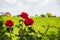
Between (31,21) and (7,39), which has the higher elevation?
(31,21)

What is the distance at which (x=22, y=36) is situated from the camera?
5137mm

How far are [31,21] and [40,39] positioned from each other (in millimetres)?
443

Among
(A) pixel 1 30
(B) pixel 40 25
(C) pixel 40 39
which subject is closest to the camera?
(C) pixel 40 39

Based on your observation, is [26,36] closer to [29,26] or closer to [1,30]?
[29,26]

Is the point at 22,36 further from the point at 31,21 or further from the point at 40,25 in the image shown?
the point at 40,25

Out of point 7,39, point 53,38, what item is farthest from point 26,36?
point 53,38

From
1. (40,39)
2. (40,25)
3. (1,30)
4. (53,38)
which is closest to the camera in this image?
(40,39)

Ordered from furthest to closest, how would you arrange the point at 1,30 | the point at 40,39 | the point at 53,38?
the point at 53,38, the point at 1,30, the point at 40,39

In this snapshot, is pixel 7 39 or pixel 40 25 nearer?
pixel 7 39

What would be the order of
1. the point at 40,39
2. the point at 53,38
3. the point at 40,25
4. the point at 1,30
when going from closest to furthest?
the point at 40,39
the point at 1,30
the point at 53,38
the point at 40,25

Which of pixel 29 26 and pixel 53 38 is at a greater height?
pixel 29 26

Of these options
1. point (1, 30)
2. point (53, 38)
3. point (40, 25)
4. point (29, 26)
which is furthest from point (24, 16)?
point (40, 25)

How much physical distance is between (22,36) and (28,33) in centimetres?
15

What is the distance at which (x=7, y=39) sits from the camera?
5.20m
